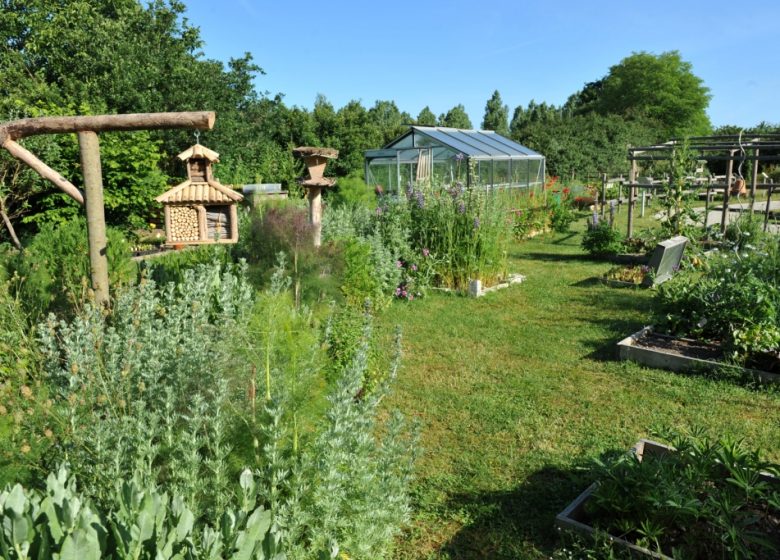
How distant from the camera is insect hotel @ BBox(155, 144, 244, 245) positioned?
4945 millimetres

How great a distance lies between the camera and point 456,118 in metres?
51.0

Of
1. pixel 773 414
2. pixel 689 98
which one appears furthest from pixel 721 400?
pixel 689 98

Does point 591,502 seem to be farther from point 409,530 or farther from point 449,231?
point 449,231

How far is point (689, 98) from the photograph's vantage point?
51.1m

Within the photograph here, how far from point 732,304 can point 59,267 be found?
623 cm

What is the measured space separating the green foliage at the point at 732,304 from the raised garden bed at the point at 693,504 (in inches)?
88.5

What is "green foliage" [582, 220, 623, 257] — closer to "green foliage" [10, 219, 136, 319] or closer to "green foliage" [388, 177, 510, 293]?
"green foliage" [388, 177, 510, 293]

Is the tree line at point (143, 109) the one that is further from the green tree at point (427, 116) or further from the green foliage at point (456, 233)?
the green tree at point (427, 116)

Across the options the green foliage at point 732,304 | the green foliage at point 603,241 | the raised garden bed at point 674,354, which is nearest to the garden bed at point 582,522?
the raised garden bed at point 674,354

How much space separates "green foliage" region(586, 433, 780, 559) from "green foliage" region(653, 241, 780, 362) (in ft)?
7.76

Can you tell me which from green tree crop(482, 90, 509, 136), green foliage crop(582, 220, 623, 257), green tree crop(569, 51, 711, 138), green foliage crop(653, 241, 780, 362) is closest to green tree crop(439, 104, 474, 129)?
green tree crop(482, 90, 509, 136)

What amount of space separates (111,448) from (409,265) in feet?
19.8

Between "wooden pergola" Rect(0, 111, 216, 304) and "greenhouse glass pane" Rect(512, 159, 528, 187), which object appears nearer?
"wooden pergola" Rect(0, 111, 216, 304)

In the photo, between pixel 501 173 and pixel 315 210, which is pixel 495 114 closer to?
pixel 501 173
